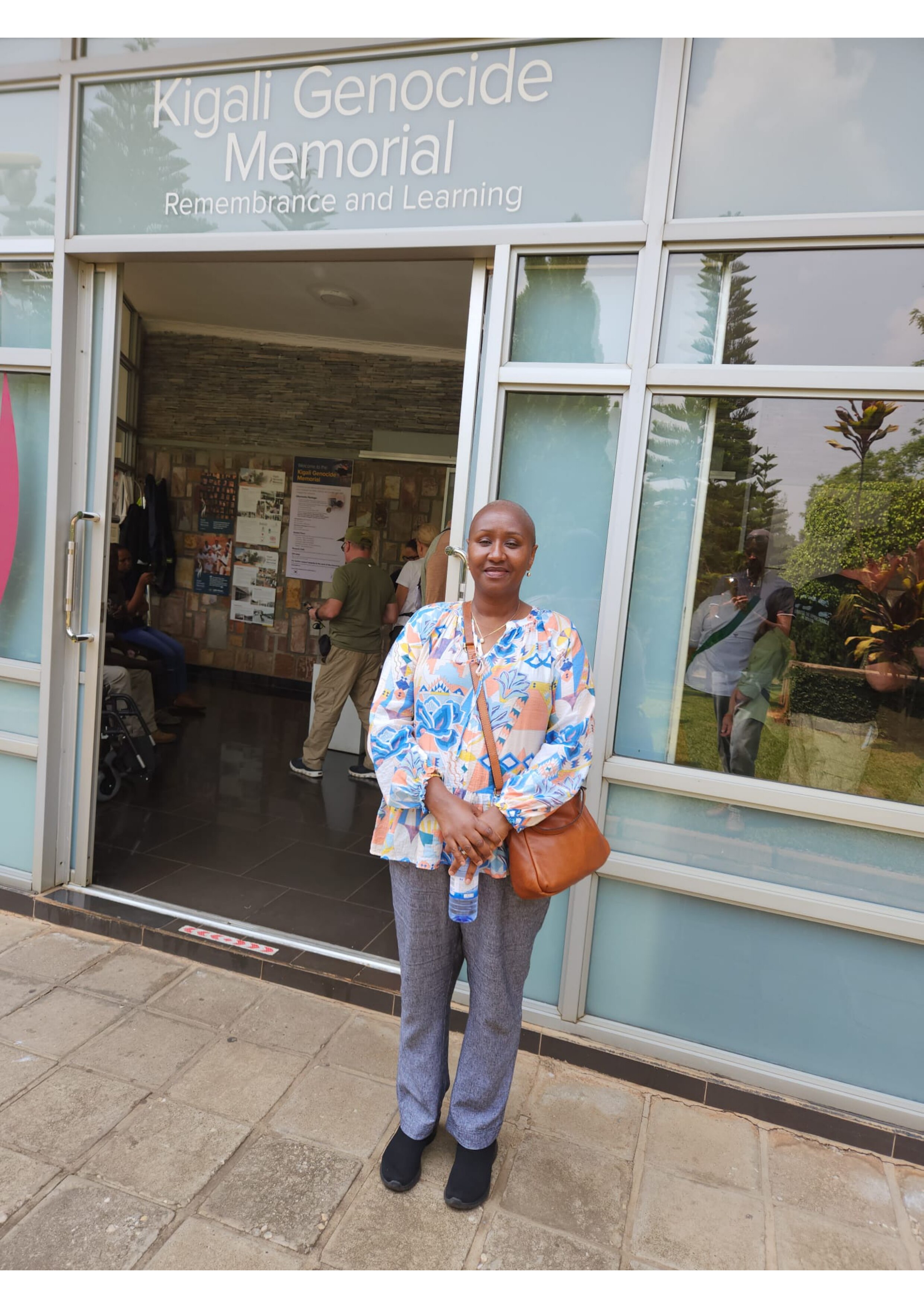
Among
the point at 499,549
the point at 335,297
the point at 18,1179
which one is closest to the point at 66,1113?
the point at 18,1179

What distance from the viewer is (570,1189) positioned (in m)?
2.33

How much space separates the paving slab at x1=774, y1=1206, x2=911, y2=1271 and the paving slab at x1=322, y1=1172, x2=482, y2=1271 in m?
0.81

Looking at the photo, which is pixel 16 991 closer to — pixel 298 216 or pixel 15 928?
pixel 15 928

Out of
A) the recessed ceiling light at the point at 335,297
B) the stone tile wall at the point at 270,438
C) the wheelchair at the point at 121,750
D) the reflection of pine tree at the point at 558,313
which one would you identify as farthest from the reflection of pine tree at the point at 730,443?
the stone tile wall at the point at 270,438

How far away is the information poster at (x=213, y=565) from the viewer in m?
8.66

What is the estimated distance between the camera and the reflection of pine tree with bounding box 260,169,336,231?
3133mm

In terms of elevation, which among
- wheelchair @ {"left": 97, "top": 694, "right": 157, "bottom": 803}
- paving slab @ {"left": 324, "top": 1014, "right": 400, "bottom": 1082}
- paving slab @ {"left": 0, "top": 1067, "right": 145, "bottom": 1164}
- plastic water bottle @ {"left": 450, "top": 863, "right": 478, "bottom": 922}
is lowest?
paving slab @ {"left": 0, "top": 1067, "right": 145, "bottom": 1164}

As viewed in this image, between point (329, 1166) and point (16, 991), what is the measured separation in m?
1.46

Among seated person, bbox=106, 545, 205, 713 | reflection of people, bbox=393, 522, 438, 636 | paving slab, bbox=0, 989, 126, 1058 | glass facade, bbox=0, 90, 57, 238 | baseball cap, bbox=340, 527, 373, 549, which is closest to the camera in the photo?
paving slab, bbox=0, 989, 126, 1058

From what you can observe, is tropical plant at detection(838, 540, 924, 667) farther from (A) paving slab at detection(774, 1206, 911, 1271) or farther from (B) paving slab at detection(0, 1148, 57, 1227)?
(B) paving slab at detection(0, 1148, 57, 1227)

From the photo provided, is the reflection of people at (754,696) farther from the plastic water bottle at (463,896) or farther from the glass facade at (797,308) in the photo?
the plastic water bottle at (463,896)

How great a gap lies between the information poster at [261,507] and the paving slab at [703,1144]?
6807 mm

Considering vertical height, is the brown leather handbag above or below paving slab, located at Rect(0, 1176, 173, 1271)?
above

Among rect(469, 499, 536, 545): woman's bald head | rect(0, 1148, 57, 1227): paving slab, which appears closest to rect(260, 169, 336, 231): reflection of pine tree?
rect(469, 499, 536, 545): woman's bald head
